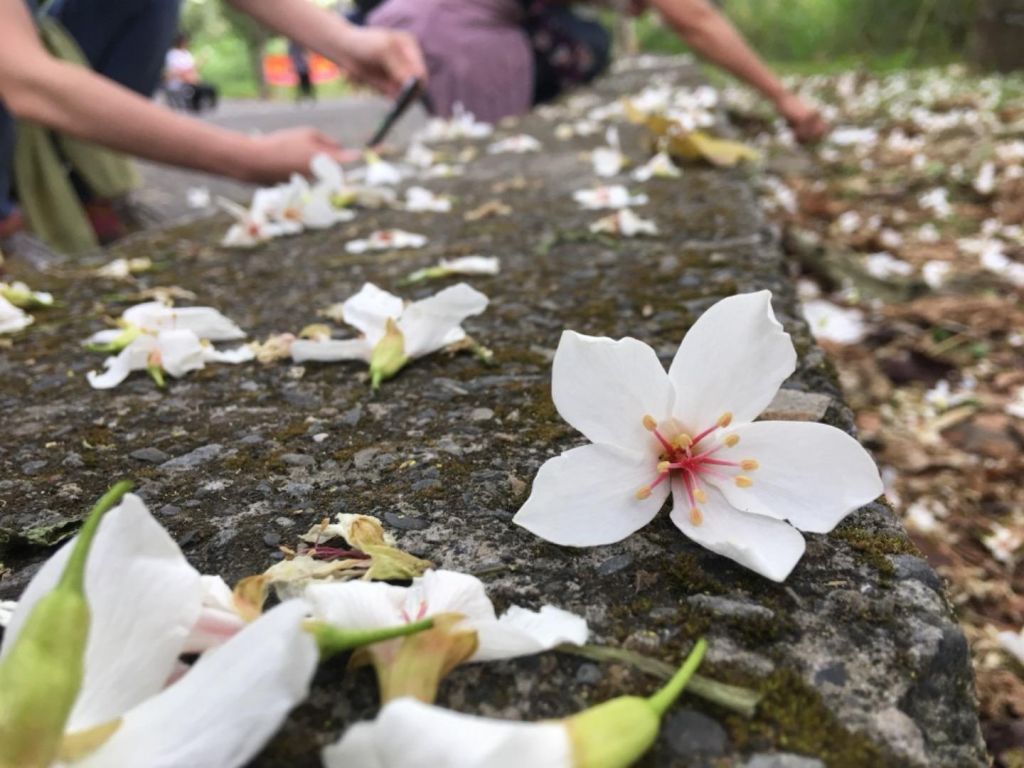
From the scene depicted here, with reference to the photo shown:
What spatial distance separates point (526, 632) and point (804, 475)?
0.33 m

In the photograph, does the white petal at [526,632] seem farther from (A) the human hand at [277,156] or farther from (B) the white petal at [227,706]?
(A) the human hand at [277,156]

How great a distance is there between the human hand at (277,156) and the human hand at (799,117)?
2879 mm

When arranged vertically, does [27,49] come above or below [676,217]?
above

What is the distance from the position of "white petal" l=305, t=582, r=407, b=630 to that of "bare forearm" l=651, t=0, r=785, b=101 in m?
4.28

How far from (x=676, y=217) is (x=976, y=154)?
140 inches

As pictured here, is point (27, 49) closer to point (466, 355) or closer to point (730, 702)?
point (466, 355)

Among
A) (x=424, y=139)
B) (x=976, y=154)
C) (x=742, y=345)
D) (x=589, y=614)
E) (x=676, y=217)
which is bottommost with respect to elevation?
(x=976, y=154)

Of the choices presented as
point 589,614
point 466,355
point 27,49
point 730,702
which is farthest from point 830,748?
point 27,49

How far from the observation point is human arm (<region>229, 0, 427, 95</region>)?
163 inches

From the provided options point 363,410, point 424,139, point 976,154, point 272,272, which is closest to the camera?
point 363,410

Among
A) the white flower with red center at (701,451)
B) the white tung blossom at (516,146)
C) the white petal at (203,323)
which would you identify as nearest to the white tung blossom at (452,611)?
the white flower with red center at (701,451)

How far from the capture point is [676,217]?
237 centimetres

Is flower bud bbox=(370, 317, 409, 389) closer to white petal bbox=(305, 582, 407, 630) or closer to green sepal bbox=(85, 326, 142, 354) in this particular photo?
green sepal bbox=(85, 326, 142, 354)

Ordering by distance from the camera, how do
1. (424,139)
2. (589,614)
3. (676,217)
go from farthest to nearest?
1. (424,139)
2. (676,217)
3. (589,614)
